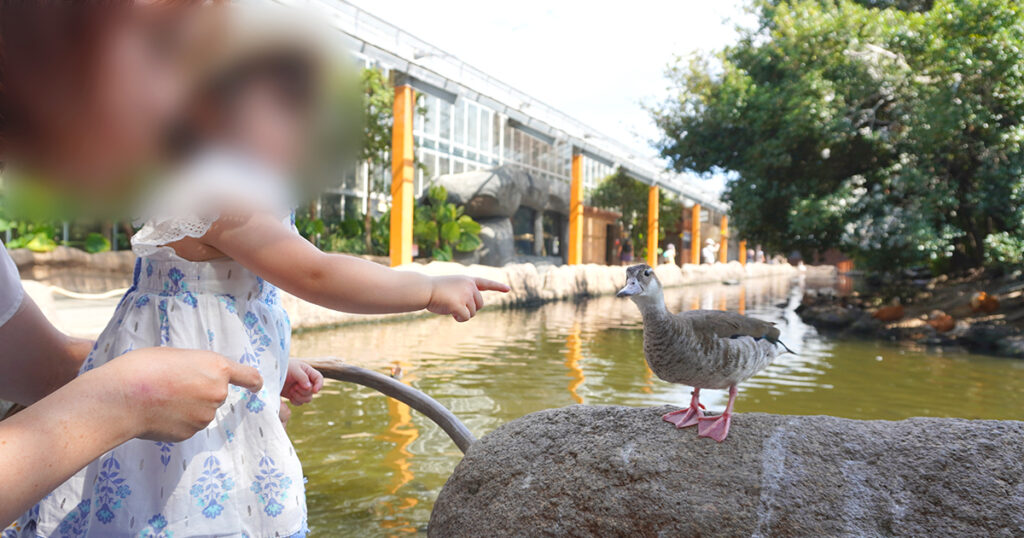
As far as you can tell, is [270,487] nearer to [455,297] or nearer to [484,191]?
[455,297]

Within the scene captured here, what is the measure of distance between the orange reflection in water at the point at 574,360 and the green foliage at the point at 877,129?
15.6ft

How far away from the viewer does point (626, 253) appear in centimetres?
3005

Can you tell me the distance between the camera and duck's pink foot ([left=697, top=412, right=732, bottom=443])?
196 cm

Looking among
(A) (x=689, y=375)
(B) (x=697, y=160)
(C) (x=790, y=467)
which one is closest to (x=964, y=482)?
(C) (x=790, y=467)

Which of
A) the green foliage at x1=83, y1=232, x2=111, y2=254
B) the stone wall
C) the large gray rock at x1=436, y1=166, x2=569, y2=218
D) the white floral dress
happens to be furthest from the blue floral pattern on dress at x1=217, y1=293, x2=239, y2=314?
the large gray rock at x1=436, y1=166, x2=569, y2=218

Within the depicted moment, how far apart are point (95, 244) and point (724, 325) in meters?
14.9

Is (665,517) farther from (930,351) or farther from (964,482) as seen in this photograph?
(930,351)

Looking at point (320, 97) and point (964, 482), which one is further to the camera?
point (964, 482)

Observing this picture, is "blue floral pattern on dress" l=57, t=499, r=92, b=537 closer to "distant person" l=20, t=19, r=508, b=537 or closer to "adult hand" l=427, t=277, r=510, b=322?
"distant person" l=20, t=19, r=508, b=537

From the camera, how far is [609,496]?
194 centimetres

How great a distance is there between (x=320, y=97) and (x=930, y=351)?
32.7 ft

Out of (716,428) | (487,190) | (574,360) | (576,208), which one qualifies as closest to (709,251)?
(576,208)

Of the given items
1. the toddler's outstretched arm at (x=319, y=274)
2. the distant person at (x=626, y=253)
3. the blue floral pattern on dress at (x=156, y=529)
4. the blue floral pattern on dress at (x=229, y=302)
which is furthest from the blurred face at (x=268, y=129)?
the distant person at (x=626, y=253)

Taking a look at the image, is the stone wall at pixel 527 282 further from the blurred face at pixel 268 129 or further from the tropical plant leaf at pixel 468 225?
the blurred face at pixel 268 129
